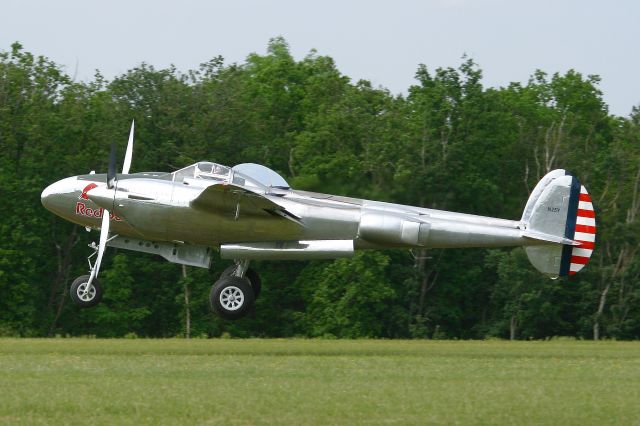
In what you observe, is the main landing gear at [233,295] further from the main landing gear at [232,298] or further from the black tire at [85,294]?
the black tire at [85,294]

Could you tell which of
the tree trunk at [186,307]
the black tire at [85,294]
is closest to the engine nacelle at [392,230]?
the black tire at [85,294]

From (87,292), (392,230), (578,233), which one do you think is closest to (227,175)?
(392,230)

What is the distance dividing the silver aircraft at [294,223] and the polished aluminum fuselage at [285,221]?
0.02 meters

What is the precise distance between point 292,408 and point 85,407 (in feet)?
7.73

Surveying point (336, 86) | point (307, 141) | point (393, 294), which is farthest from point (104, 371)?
point (336, 86)

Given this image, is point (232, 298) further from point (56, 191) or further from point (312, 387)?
point (312, 387)

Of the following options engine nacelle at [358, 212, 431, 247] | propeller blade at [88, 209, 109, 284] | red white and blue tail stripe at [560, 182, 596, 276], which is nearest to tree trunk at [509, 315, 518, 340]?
red white and blue tail stripe at [560, 182, 596, 276]

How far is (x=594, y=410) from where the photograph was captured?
13.3 meters

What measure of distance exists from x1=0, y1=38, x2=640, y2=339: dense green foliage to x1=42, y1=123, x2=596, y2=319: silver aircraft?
1149 cm

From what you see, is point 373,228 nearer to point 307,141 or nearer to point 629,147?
point 307,141

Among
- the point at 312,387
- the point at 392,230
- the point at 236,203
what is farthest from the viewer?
the point at 392,230

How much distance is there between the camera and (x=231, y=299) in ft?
73.7

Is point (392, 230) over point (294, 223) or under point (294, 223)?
over

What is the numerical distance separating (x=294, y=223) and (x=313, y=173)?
45.2 feet
